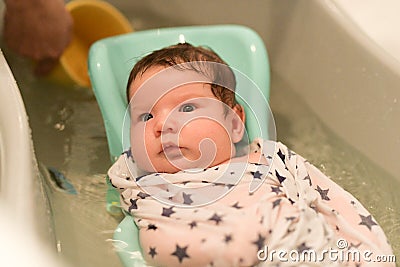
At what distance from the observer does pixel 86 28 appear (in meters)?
1.67

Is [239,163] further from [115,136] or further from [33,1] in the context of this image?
[33,1]

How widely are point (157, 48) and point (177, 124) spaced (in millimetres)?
318

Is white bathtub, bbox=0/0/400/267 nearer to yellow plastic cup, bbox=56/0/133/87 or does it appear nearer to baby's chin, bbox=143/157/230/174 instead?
yellow plastic cup, bbox=56/0/133/87

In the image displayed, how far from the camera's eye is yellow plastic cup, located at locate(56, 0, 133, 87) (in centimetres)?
160

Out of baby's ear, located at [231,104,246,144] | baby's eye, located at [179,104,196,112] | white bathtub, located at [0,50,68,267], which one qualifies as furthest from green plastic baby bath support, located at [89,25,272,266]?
white bathtub, located at [0,50,68,267]

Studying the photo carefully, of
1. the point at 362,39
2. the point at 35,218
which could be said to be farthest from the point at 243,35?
the point at 35,218

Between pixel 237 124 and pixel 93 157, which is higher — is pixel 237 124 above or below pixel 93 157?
above

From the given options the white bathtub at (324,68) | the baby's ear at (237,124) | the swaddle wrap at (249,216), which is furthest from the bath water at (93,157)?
the baby's ear at (237,124)

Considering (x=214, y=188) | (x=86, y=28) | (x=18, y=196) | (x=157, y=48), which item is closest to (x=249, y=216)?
(x=214, y=188)

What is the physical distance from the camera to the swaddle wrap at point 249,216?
1021 mm

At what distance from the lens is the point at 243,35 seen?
144 cm

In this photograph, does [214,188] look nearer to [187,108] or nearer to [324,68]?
[187,108]

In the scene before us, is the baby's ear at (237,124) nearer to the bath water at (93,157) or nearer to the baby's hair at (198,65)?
the baby's hair at (198,65)

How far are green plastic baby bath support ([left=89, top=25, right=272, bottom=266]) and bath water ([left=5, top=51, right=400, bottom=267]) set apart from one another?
8 centimetres
